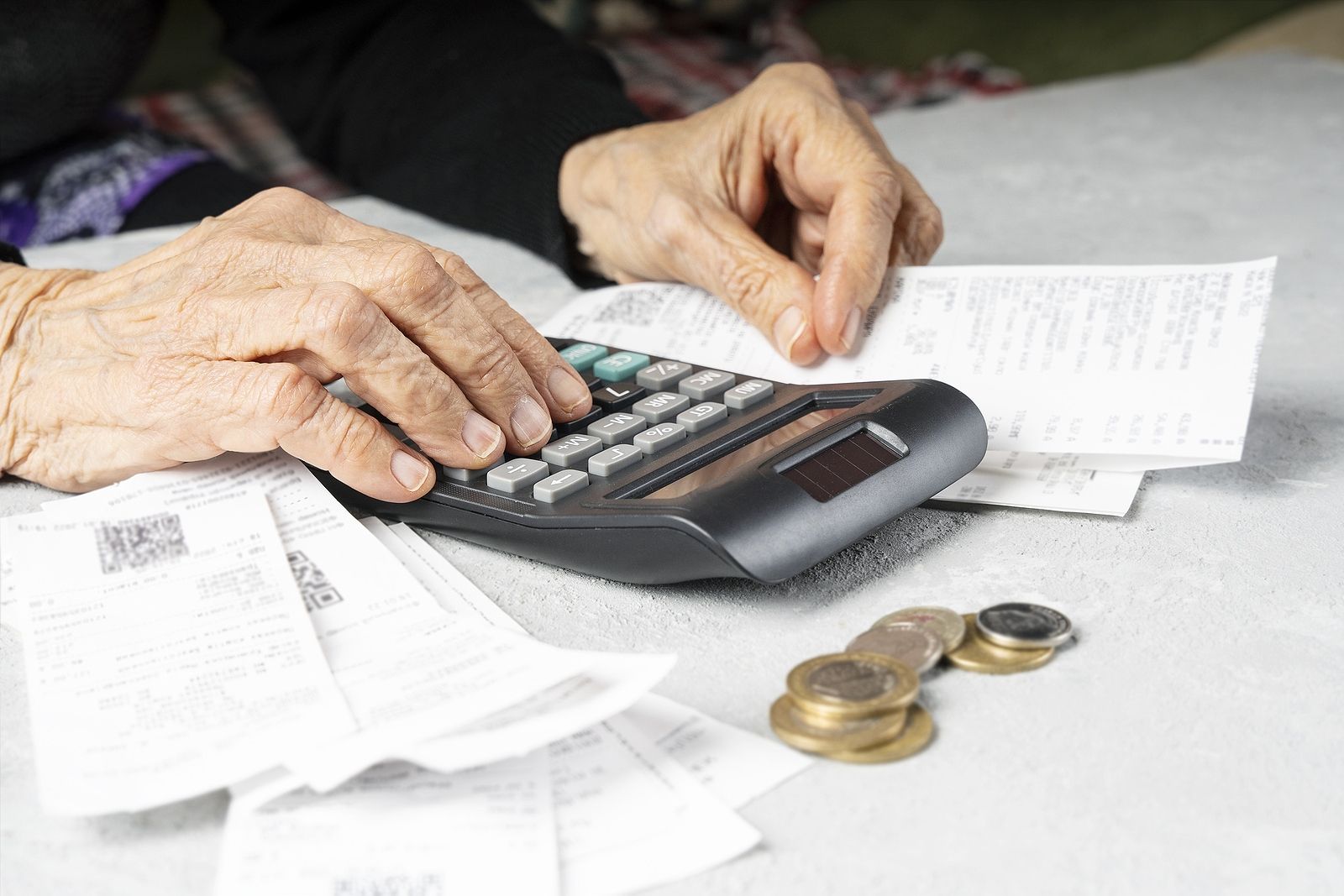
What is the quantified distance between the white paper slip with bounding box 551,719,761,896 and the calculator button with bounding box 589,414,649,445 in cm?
19

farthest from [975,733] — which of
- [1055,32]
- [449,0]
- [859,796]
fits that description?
[1055,32]

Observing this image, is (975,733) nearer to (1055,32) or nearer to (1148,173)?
(1148,173)

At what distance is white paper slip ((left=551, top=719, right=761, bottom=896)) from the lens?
357 millimetres

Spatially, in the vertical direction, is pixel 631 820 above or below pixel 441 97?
below

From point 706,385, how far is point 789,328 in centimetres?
11

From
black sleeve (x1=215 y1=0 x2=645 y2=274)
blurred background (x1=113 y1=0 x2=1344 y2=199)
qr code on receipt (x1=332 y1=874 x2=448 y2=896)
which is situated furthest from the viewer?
blurred background (x1=113 y1=0 x2=1344 y2=199)

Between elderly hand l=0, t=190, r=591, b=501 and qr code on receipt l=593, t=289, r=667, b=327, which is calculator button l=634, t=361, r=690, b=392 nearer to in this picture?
elderly hand l=0, t=190, r=591, b=501

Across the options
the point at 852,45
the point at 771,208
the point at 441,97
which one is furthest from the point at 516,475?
the point at 852,45

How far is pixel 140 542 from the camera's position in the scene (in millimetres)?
531

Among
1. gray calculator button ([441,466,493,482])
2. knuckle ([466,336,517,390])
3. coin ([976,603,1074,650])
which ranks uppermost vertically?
knuckle ([466,336,517,390])

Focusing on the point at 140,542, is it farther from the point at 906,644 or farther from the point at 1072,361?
the point at 1072,361

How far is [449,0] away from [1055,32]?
188cm

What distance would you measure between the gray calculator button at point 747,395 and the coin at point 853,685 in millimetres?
185

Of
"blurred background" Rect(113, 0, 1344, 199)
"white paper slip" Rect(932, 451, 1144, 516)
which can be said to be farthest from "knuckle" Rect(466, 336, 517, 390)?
"blurred background" Rect(113, 0, 1344, 199)
